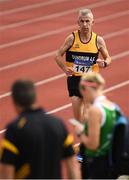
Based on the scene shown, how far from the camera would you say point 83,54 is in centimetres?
832

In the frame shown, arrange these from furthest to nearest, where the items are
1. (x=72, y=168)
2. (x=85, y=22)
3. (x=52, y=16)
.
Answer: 1. (x=52, y=16)
2. (x=85, y=22)
3. (x=72, y=168)

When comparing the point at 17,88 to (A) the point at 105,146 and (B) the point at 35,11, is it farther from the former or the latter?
(B) the point at 35,11

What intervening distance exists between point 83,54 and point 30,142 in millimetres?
4070

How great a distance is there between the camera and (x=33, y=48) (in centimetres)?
1468

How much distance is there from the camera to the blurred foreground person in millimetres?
4367

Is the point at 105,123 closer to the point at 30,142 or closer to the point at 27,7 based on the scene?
the point at 30,142

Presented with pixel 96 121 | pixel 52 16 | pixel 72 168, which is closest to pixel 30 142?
pixel 72 168

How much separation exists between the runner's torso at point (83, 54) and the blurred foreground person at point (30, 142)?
3.81 meters

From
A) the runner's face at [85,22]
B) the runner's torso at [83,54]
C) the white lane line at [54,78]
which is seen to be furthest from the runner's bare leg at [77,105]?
the white lane line at [54,78]

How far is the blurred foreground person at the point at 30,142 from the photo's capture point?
14.3 feet

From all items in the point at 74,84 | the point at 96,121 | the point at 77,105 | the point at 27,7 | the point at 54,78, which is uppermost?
the point at 96,121

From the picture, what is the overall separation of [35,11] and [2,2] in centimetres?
162

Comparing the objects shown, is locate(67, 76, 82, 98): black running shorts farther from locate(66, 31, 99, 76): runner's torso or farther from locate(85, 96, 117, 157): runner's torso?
locate(85, 96, 117, 157): runner's torso

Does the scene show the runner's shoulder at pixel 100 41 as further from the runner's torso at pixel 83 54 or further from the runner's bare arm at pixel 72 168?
the runner's bare arm at pixel 72 168
